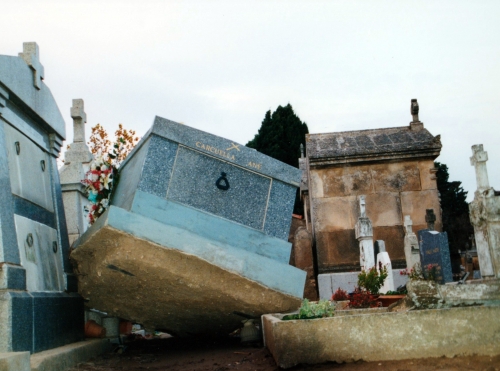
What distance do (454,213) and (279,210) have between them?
79.1 feet

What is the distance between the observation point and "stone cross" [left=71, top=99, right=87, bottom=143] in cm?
798

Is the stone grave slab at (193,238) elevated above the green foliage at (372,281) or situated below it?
above

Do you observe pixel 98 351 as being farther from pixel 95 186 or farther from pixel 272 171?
pixel 272 171

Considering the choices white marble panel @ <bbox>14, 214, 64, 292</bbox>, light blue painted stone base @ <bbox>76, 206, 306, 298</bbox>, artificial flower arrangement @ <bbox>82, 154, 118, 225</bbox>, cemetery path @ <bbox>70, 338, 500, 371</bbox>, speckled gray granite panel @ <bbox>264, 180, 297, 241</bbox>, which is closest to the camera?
cemetery path @ <bbox>70, 338, 500, 371</bbox>

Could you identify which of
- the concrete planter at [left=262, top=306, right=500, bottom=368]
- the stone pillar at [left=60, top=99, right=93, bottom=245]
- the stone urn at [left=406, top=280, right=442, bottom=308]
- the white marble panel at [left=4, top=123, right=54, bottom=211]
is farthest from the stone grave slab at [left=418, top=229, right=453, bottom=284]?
the white marble panel at [left=4, top=123, right=54, bottom=211]

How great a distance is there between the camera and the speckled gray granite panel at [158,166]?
514cm

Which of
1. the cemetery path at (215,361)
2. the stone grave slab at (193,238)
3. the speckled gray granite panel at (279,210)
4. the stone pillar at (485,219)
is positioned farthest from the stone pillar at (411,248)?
the stone grave slab at (193,238)

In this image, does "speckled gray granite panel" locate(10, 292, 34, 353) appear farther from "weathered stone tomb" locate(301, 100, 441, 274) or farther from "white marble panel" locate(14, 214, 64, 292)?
"weathered stone tomb" locate(301, 100, 441, 274)

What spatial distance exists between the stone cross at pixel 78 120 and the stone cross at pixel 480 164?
6.27 meters

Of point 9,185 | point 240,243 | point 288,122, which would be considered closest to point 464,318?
Result: point 240,243

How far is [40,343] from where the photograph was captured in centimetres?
425

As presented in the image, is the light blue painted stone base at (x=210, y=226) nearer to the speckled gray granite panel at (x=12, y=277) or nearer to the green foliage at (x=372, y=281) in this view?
the speckled gray granite panel at (x=12, y=277)

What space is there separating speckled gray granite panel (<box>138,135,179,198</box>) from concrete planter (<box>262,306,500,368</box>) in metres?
2.11

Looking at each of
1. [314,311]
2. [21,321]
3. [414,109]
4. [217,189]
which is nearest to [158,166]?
[217,189]
